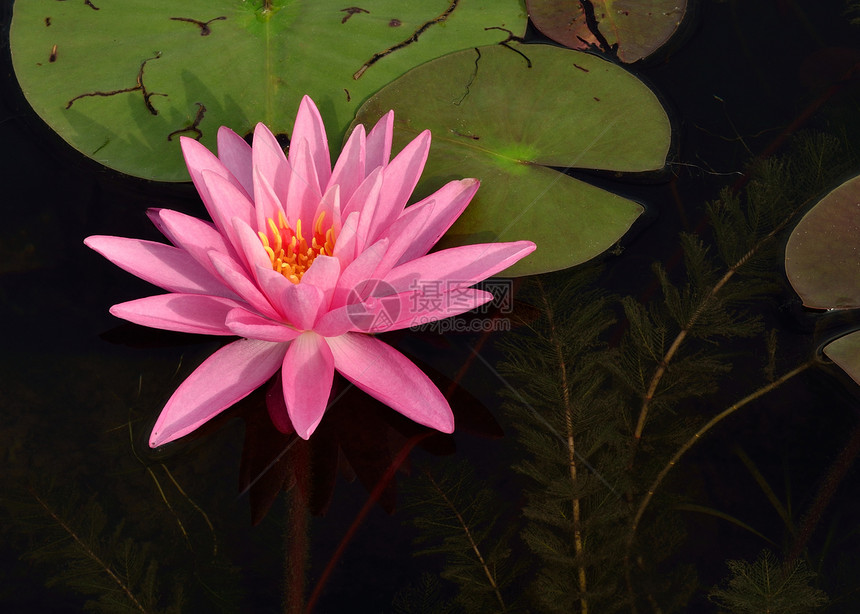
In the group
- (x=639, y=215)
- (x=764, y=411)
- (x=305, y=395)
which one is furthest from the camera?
(x=639, y=215)

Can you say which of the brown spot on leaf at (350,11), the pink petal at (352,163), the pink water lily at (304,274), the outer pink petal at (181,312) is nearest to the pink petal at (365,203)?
the pink water lily at (304,274)

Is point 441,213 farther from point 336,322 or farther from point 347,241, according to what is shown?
point 336,322

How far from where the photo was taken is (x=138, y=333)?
7.58 ft

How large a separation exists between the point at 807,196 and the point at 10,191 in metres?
3.32

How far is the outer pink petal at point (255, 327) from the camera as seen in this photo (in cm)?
172

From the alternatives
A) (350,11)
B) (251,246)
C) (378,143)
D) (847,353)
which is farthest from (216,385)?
(847,353)

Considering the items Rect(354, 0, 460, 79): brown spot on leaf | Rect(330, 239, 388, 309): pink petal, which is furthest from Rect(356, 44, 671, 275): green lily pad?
Rect(330, 239, 388, 309): pink petal

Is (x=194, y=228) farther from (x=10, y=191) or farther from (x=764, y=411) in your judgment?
(x=764, y=411)

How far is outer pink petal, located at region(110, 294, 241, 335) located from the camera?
1821 millimetres

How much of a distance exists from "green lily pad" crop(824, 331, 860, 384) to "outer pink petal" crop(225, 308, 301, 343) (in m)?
1.76

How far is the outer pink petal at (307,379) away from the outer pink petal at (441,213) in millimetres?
399

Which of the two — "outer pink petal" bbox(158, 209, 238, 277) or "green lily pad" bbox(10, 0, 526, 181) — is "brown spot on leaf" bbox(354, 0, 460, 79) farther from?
"outer pink petal" bbox(158, 209, 238, 277)

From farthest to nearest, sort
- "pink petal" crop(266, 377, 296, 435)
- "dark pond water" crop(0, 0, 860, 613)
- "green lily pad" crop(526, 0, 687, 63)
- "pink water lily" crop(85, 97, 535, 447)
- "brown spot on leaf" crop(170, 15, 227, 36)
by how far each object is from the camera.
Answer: "green lily pad" crop(526, 0, 687, 63)
"brown spot on leaf" crop(170, 15, 227, 36)
"pink petal" crop(266, 377, 296, 435)
"dark pond water" crop(0, 0, 860, 613)
"pink water lily" crop(85, 97, 535, 447)

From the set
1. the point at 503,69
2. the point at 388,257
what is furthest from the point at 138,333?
the point at 503,69
